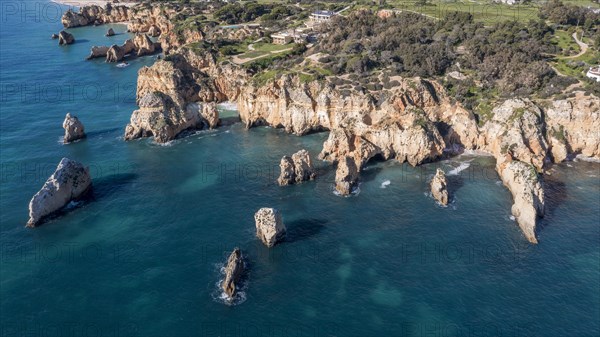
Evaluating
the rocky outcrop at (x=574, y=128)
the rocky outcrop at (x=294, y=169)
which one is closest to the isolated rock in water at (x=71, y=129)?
the rocky outcrop at (x=294, y=169)

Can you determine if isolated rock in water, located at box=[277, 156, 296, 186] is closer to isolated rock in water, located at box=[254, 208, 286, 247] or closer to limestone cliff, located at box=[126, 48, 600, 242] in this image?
limestone cliff, located at box=[126, 48, 600, 242]

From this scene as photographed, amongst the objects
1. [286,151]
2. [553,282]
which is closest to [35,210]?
[286,151]

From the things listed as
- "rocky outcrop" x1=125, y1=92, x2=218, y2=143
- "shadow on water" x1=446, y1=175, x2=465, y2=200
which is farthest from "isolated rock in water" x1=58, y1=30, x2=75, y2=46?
"shadow on water" x1=446, y1=175, x2=465, y2=200

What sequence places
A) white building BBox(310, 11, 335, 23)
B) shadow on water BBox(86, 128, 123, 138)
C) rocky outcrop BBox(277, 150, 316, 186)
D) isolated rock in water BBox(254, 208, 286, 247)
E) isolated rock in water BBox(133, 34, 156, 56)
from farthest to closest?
1. isolated rock in water BBox(133, 34, 156, 56)
2. white building BBox(310, 11, 335, 23)
3. shadow on water BBox(86, 128, 123, 138)
4. rocky outcrop BBox(277, 150, 316, 186)
5. isolated rock in water BBox(254, 208, 286, 247)

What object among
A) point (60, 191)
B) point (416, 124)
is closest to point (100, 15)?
point (60, 191)

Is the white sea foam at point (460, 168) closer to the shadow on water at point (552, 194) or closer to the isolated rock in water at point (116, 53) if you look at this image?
the shadow on water at point (552, 194)
